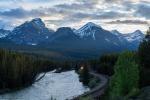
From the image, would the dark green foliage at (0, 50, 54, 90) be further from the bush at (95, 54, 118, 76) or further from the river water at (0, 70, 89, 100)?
the bush at (95, 54, 118, 76)

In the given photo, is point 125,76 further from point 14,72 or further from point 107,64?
point 107,64

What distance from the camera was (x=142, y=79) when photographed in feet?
242

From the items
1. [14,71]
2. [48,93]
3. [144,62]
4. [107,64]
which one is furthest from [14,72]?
[144,62]

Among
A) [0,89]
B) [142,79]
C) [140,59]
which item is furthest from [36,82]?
[142,79]

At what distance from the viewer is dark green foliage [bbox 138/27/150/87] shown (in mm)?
73625

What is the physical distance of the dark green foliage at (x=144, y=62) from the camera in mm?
73625

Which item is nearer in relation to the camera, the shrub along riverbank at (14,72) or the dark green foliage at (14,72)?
the shrub along riverbank at (14,72)

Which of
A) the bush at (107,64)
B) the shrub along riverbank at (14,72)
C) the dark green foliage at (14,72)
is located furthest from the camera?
the bush at (107,64)

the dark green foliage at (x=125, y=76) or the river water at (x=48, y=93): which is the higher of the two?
the dark green foliage at (x=125, y=76)

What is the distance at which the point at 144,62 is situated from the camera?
3334 inches

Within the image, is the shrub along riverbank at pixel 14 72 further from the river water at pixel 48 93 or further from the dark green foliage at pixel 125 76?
the dark green foliage at pixel 125 76

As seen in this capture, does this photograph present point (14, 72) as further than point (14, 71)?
Yes

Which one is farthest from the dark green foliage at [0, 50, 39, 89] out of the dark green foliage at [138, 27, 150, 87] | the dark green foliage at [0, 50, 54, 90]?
the dark green foliage at [138, 27, 150, 87]

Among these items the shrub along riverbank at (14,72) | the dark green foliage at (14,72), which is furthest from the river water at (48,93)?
the dark green foliage at (14,72)
